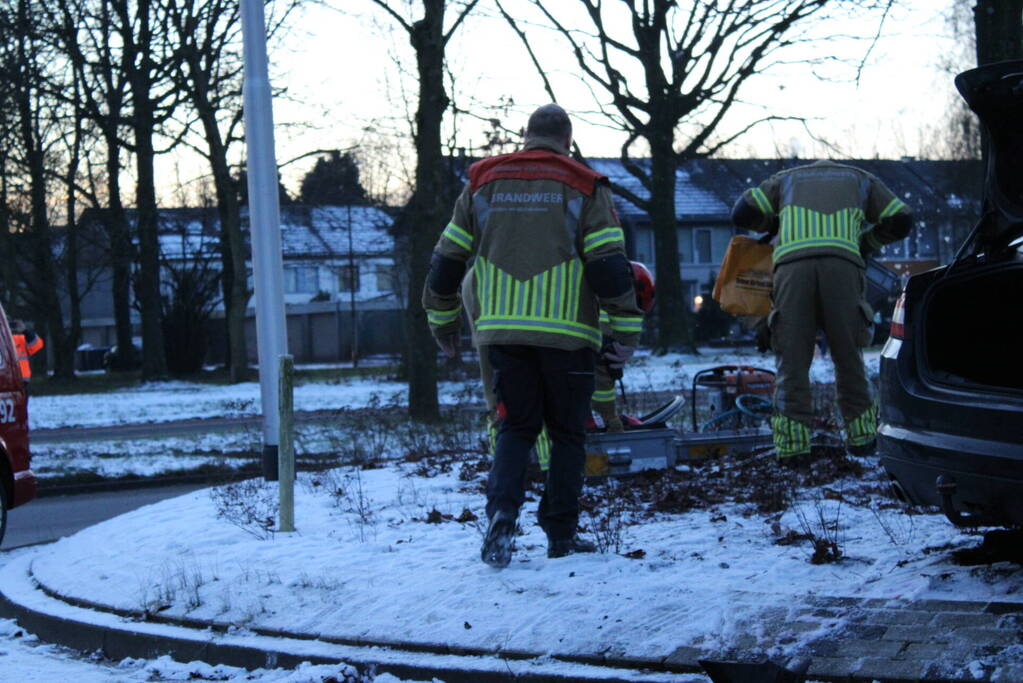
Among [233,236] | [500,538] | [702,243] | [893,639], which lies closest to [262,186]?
[500,538]

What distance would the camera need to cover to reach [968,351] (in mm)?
4941

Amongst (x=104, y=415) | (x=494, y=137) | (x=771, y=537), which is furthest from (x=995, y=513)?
(x=494, y=137)

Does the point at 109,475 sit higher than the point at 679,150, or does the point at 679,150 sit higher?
the point at 679,150

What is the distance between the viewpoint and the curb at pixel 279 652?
4.40 meters

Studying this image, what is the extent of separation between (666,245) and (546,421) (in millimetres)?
26961

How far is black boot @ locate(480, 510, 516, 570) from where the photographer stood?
5.50 meters

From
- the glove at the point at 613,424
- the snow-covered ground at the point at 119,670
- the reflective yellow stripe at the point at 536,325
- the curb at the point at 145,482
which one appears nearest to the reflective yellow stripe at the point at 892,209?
the glove at the point at 613,424

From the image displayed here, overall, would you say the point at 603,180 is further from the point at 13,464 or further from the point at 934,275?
the point at 13,464

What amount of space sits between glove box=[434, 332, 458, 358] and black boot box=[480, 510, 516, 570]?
2.85 feet

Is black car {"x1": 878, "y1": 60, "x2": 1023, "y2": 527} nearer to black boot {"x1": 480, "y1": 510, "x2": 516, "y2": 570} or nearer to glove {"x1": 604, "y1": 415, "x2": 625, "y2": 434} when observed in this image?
black boot {"x1": 480, "y1": 510, "x2": 516, "y2": 570}

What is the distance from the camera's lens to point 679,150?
31.3 m

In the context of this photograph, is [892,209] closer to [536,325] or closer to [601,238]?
[601,238]

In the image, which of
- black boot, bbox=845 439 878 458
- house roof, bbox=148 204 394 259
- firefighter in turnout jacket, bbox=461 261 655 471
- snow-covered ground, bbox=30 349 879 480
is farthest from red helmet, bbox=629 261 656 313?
house roof, bbox=148 204 394 259

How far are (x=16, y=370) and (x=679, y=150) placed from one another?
24.2 m
